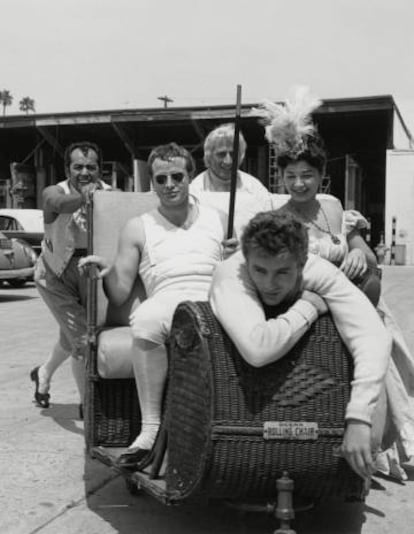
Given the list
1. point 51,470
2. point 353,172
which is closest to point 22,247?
point 51,470

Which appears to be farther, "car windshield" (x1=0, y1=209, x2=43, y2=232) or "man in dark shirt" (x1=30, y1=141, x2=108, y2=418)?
"car windshield" (x1=0, y1=209, x2=43, y2=232)

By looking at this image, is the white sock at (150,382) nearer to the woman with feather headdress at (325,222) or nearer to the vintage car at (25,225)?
the woman with feather headdress at (325,222)

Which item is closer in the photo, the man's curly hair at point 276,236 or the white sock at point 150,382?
the man's curly hair at point 276,236

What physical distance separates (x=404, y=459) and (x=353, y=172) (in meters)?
29.5

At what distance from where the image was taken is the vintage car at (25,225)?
67.0ft

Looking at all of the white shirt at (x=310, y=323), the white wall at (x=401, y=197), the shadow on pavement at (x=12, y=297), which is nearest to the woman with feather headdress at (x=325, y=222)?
the white shirt at (x=310, y=323)

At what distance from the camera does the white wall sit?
30.8 m

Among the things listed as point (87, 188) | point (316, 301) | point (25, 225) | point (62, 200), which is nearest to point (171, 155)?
point (87, 188)

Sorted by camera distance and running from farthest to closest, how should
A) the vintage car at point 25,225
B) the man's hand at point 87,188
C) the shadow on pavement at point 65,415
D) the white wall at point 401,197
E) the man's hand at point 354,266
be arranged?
1. the white wall at point 401,197
2. the vintage car at point 25,225
3. the shadow on pavement at point 65,415
4. the man's hand at point 87,188
5. the man's hand at point 354,266

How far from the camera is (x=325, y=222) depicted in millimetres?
4254

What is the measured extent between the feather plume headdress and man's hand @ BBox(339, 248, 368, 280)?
0.59m

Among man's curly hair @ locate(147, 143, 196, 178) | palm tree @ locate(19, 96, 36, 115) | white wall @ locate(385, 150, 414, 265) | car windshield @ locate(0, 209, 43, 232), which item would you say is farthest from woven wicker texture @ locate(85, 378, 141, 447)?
palm tree @ locate(19, 96, 36, 115)

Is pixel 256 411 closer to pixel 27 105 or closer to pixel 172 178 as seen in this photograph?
pixel 172 178

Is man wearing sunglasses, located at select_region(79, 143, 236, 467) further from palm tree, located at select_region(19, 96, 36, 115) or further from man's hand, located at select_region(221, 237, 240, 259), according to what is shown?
palm tree, located at select_region(19, 96, 36, 115)
